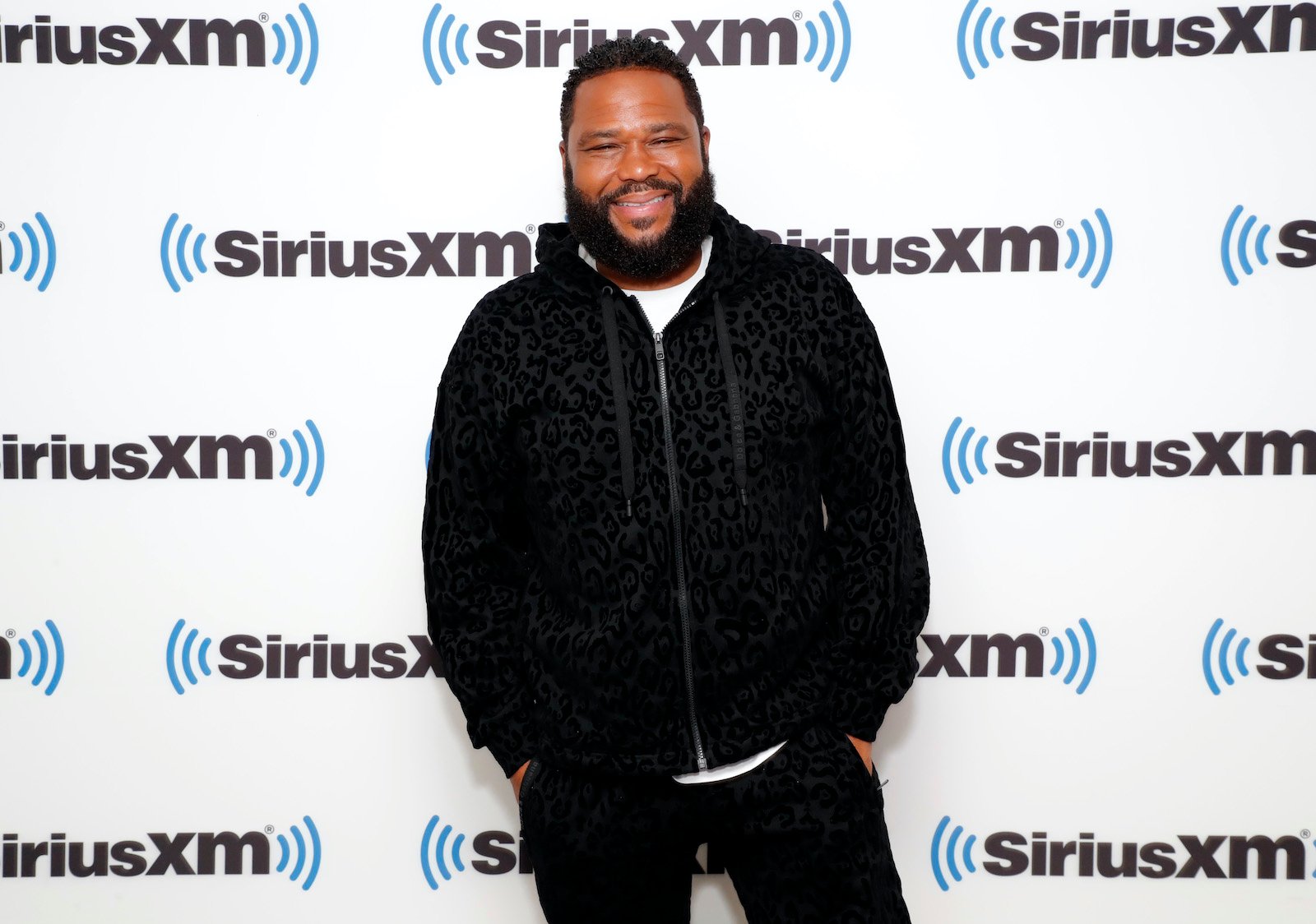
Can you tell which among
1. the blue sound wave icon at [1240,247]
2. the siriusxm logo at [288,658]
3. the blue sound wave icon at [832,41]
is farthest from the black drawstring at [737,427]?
the blue sound wave icon at [1240,247]

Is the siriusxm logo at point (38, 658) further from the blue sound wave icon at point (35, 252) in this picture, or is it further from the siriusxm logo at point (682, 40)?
the siriusxm logo at point (682, 40)

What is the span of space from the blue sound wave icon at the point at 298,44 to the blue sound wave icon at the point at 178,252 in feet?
1.18

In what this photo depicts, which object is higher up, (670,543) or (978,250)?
(978,250)

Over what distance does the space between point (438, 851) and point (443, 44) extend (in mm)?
1561

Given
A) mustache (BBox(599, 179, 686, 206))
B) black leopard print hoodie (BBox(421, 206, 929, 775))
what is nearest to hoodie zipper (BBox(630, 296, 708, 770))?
black leopard print hoodie (BBox(421, 206, 929, 775))

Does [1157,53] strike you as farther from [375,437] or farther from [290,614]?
[290,614]

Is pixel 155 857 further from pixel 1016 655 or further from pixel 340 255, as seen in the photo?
pixel 1016 655

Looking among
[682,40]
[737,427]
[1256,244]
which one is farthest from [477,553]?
[1256,244]

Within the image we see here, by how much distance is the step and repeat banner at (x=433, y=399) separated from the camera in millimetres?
1820

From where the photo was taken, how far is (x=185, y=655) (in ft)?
6.31

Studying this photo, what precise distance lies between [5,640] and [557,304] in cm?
134

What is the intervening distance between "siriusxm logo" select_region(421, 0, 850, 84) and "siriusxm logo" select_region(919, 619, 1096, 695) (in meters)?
1.10

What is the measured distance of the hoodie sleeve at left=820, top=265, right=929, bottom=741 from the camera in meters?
1.45

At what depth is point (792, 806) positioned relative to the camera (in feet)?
4.59
